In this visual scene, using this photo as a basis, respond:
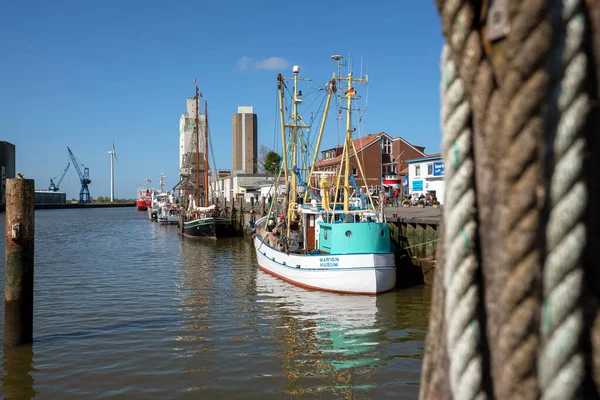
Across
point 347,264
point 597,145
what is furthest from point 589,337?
point 347,264

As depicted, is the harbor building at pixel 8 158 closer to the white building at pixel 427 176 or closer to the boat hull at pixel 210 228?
the boat hull at pixel 210 228

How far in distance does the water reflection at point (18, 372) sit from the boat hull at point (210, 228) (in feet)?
107

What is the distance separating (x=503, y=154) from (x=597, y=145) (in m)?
0.26

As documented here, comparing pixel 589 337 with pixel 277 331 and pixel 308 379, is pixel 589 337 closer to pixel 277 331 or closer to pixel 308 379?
pixel 308 379

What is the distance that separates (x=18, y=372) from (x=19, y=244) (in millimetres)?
2577

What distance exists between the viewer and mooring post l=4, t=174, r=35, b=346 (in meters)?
10.5

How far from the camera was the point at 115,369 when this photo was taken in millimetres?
10516

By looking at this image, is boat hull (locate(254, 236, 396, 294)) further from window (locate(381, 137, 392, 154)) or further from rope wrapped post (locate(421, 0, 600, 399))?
window (locate(381, 137, 392, 154))

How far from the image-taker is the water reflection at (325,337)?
1002 centimetres

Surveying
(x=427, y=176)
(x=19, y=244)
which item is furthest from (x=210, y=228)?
(x=19, y=244)

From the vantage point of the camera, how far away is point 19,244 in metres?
10.7

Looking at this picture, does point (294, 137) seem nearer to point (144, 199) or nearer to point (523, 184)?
point (523, 184)

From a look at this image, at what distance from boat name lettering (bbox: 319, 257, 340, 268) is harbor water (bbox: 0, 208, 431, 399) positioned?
1057 millimetres

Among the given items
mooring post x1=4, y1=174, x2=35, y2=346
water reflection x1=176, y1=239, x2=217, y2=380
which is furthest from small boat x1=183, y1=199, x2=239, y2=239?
mooring post x1=4, y1=174, x2=35, y2=346
